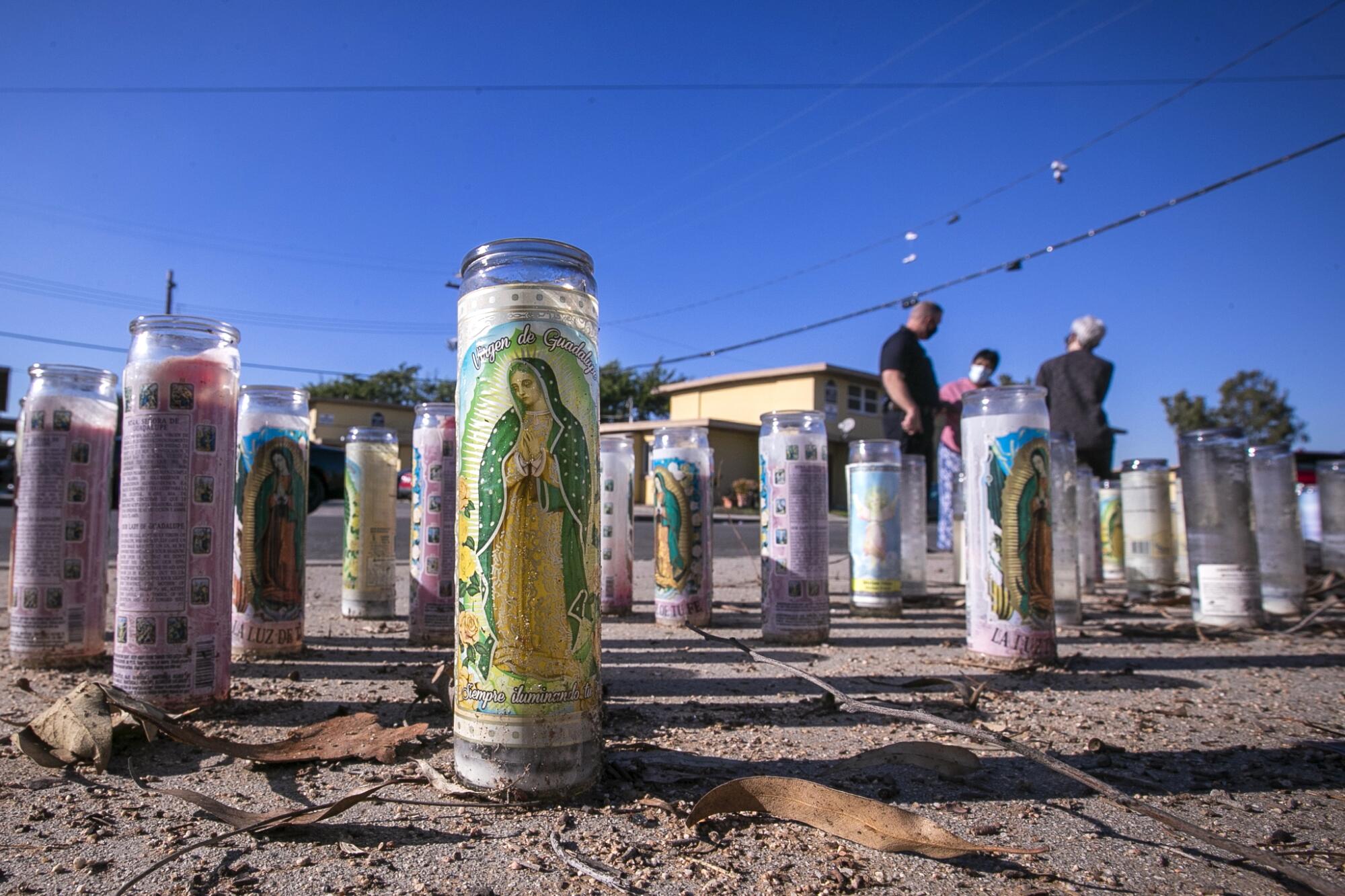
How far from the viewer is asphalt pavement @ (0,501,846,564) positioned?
904 cm

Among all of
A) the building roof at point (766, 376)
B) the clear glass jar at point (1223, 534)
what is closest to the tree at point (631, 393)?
the building roof at point (766, 376)

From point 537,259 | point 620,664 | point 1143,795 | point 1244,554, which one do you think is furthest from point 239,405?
point 1244,554

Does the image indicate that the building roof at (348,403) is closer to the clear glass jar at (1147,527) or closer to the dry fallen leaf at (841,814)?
the clear glass jar at (1147,527)

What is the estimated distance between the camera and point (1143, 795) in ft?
6.38

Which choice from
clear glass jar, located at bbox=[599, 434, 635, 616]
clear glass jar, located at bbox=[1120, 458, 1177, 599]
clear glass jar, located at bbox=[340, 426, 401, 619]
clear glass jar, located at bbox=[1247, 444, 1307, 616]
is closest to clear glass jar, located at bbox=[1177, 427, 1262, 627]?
clear glass jar, located at bbox=[1247, 444, 1307, 616]

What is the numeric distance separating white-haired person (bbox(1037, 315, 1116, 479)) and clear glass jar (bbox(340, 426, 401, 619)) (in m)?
4.97

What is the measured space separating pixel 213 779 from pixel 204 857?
19.8 inches

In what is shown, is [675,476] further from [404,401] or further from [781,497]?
[404,401]

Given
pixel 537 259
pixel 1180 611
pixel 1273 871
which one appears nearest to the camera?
pixel 1273 871

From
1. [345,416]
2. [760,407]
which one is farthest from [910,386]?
[345,416]

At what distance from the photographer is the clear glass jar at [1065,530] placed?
14.6 ft

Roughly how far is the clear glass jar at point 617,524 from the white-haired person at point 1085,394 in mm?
3542

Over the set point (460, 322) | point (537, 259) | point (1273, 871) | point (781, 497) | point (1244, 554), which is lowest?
point (1273, 871)

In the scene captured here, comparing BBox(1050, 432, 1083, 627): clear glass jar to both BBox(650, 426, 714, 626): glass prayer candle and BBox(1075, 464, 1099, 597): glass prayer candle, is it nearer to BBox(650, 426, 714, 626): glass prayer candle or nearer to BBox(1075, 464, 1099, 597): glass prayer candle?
BBox(1075, 464, 1099, 597): glass prayer candle
